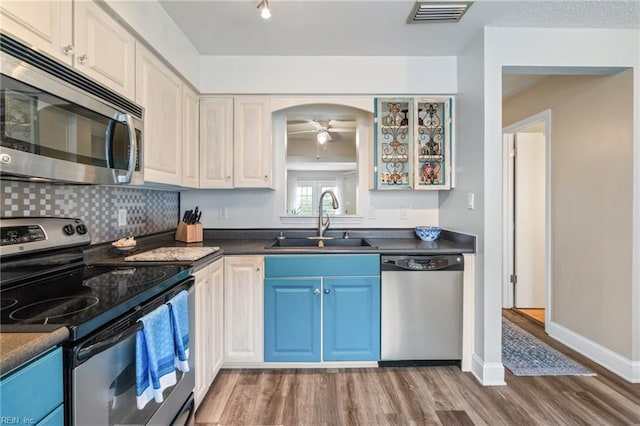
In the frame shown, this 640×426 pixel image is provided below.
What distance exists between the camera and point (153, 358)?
1.15 metres

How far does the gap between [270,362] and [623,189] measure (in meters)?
2.93

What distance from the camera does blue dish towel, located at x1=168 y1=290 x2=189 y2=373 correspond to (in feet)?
4.48

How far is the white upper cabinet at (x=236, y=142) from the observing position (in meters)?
2.64

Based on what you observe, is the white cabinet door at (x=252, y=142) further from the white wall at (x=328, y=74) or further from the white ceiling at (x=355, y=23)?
the white ceiling at (x=355, y=23)

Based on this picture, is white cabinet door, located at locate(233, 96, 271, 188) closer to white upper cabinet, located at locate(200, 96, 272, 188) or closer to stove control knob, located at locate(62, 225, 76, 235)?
white upper cabinet, located at locate(200, 96, 272, 188)

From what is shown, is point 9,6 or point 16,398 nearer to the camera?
point 16,398

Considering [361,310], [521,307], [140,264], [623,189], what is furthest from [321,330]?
[521,307]

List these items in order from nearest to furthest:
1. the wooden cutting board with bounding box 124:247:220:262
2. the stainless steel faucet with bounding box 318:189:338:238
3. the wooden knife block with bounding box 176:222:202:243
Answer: the wooden cutting board with bounding box 124:247:220:262, the wooden knife block with bounding box 176:222:202:243, the stainless steel faucet with bounding box 318:189:338:238

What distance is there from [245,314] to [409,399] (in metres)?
1.26

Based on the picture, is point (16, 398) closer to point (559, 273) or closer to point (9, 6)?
point (9, 6)

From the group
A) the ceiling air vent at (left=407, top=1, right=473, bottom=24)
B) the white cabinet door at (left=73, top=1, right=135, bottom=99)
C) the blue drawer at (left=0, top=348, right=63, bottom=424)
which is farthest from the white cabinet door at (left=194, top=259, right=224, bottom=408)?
the ceiling air vent at (left=407, top=1, right=473, bottom=24)

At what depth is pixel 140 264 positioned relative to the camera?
5.55 feet

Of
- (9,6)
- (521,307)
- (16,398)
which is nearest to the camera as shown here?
(16,398)

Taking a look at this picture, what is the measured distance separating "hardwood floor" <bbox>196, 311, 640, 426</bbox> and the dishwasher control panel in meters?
0.77
